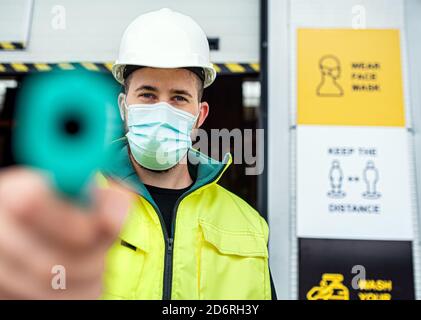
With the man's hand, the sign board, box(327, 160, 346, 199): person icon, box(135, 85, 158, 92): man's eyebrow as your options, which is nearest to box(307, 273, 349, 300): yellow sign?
the sign board

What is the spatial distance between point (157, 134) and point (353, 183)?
1117 mm

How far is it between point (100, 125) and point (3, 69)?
50.9 inches

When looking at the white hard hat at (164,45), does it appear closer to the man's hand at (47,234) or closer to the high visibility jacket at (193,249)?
the high visibility jacket at (193,249)

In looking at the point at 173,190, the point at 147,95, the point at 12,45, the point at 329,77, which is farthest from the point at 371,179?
the point at 12,45

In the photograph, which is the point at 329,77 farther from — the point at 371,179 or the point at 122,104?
the point at 122,104

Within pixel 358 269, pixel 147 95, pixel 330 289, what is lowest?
pixel 330 289

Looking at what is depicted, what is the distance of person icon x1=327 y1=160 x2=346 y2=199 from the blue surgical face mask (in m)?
0.90

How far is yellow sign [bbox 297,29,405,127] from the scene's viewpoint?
2094 millimetres

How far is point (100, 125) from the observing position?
1408 millimetres

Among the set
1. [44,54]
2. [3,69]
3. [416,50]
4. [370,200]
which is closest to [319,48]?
[416,50]

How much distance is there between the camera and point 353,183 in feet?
6.63

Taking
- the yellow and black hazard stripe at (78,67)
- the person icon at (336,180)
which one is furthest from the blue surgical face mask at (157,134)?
the person icon at (336,180)

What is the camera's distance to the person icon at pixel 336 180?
2.02 meters
